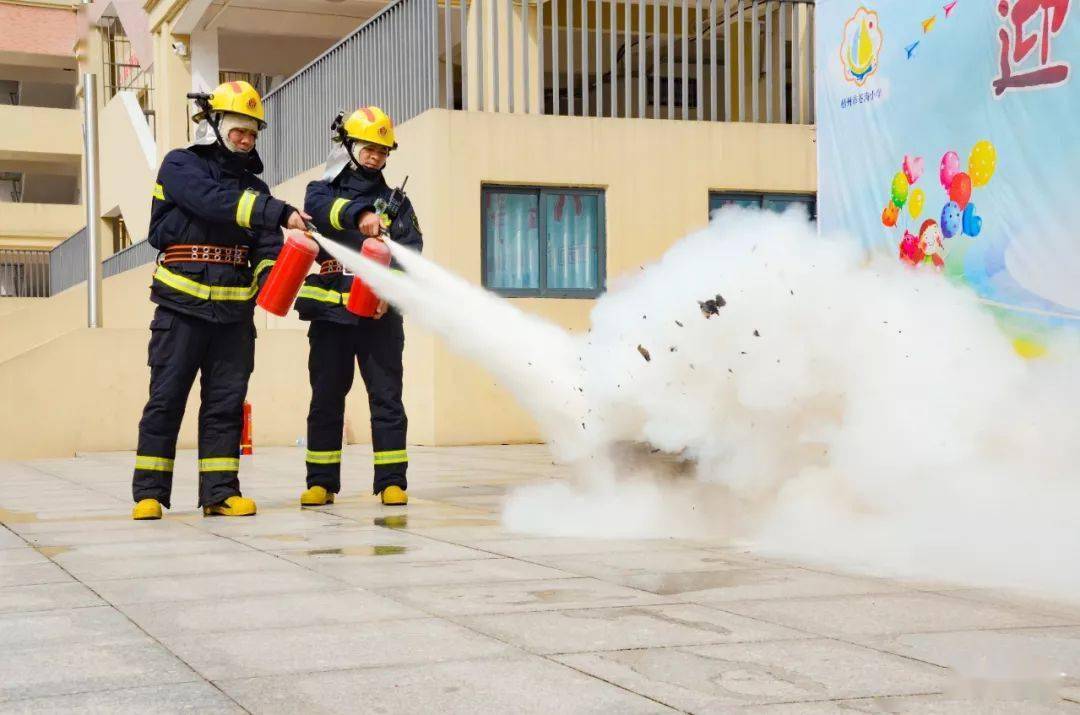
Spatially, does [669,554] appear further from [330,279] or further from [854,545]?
[330,279]

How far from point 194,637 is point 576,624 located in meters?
1.14

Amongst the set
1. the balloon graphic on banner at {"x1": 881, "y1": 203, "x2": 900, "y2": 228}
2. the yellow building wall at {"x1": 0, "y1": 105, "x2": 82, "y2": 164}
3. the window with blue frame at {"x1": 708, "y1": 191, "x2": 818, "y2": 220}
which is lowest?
the balloon graphic on banner at {"x1": 881, "y1": 203, "x2": 900, "y2": 228}

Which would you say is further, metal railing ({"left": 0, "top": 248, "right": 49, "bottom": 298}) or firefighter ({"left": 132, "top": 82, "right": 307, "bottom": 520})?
metal railing ({"left": 0, "top": 248, "right": 49, "bottom": 298})

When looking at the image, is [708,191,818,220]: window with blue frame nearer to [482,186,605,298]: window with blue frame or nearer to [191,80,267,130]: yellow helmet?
[482,186,605,298]: window with blue frame

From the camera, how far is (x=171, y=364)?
7.54 meters

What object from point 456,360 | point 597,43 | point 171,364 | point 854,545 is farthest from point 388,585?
point 597,43

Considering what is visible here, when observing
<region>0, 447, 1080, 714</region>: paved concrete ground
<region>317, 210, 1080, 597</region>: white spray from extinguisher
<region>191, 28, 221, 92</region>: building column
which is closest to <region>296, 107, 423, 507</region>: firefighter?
<region>317, 210, 1080, 597</region>: white spray from extinguisher

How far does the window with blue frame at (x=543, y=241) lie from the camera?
15297 millimetres

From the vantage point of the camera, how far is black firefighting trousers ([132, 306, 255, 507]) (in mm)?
7547

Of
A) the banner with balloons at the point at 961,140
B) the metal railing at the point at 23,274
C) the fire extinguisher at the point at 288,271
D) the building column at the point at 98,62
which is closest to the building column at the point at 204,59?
the building column at the point at 98,62

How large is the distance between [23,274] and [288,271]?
3172 centimetres

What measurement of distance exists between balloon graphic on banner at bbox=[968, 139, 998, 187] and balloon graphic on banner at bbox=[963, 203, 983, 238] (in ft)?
0.53

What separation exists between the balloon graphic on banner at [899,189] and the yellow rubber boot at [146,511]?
17.3 ft

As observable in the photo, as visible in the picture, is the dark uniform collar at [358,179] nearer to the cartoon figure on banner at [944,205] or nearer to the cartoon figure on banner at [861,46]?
the cartoon figure on banner at [944,205]
